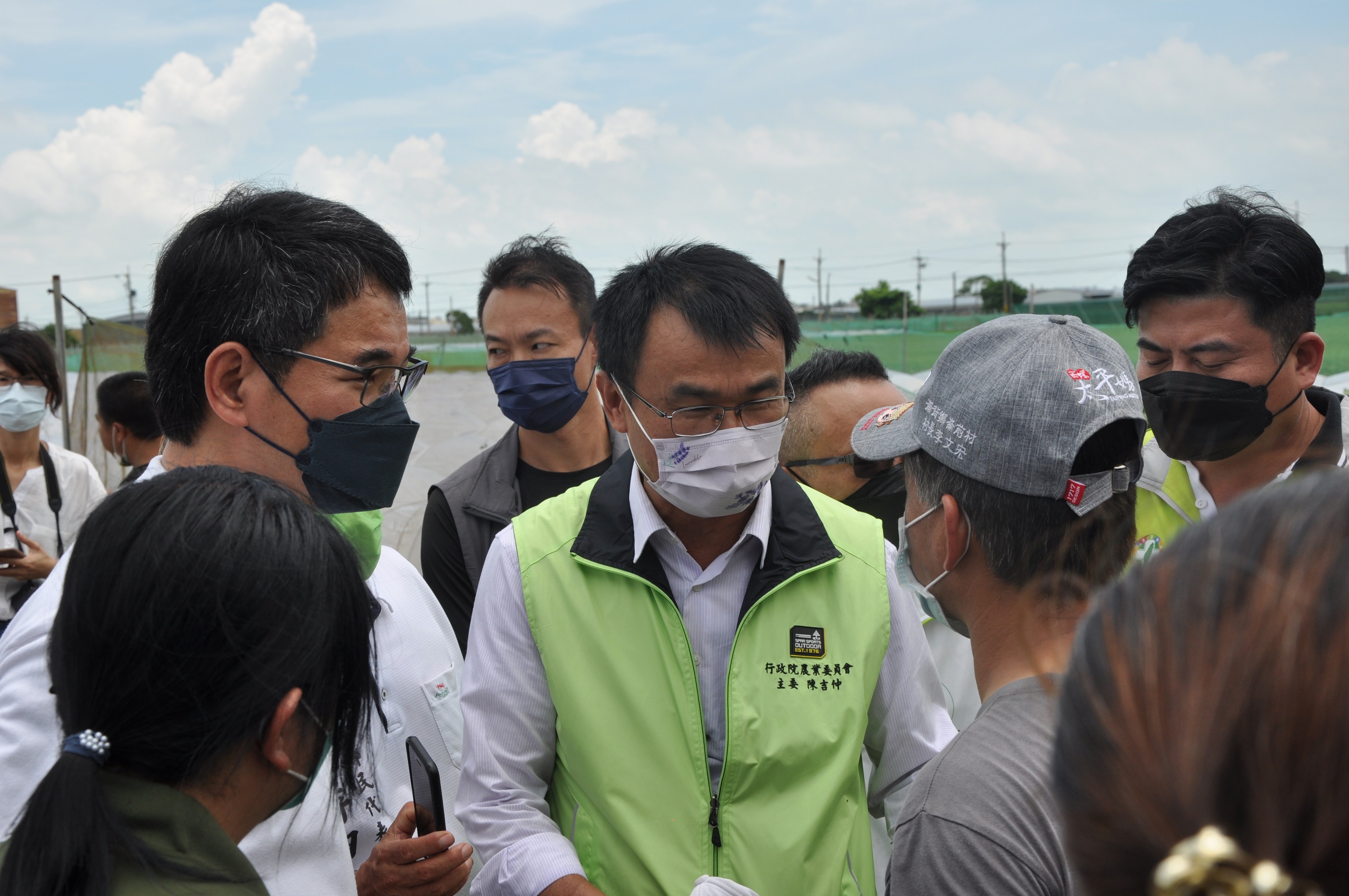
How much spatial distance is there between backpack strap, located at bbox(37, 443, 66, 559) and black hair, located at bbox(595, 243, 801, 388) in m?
3.88

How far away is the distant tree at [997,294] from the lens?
1750 inches

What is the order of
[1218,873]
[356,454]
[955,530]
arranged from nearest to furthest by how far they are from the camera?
[1218,873] → [955,530] → [356,454]

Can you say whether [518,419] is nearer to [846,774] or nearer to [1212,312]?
[846,774]

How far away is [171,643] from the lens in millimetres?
1192

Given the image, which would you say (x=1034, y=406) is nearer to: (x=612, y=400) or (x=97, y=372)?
(x=612, y=400)

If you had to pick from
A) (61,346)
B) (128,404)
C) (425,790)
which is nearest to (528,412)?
(425,790)

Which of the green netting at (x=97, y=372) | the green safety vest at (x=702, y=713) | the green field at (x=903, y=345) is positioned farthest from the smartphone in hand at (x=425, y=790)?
the green netting at (x=97, y=372)

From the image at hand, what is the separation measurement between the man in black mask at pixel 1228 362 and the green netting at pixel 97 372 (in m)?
7.76

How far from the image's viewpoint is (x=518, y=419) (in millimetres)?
3627

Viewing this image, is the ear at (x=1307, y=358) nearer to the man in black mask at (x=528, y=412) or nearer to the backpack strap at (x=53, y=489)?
the man in black mask at (x=528, y=412)

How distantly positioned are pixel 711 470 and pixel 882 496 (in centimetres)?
119

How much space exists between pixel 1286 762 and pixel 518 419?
10.5ft

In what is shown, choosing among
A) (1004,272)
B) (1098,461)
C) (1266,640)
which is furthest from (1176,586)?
(1004,272)

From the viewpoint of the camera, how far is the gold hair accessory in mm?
578
